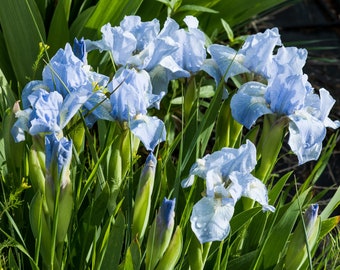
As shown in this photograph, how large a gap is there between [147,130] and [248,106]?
18cm

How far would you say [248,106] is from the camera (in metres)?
1.36

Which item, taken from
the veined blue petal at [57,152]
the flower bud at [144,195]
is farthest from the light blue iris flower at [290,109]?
the veined blue petal at [57,152]

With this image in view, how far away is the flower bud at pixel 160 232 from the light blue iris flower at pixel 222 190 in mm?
39

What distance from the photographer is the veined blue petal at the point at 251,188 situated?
1.22 m

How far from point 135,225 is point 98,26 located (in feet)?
3.06

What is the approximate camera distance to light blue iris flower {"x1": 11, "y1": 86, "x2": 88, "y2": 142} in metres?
1.22

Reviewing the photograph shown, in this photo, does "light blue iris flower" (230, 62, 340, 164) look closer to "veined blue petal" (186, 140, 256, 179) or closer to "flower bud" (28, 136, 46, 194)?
"veined blue petal" (186, 140, 256, 179)

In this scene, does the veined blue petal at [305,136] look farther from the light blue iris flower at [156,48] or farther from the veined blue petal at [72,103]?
the veined blue petal at [72,103]

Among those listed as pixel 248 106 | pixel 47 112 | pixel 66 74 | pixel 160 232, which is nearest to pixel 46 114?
pixel 47 112

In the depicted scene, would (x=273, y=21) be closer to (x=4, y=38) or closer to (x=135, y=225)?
(x=4, y=38)

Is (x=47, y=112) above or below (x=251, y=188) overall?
above

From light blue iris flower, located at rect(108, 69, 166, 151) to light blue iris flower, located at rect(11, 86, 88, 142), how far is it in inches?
3.5

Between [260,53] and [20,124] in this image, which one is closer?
[20,124]

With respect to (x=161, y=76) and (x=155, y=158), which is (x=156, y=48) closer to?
(x=161, y=76)
